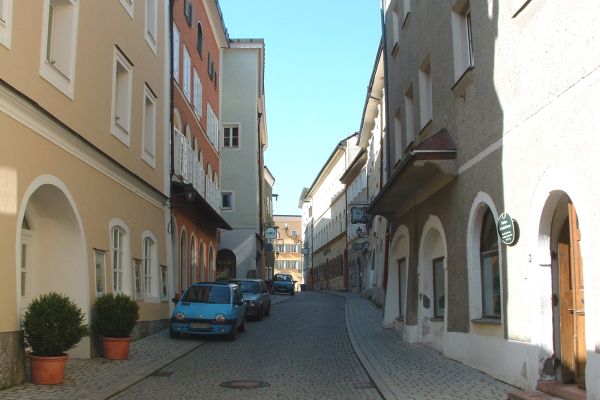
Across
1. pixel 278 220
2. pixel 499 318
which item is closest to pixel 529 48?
pixel 499 318

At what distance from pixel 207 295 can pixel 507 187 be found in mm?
10366

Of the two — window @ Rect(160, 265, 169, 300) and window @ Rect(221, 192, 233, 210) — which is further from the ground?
window @ Rect(221, 192, 233, 210)

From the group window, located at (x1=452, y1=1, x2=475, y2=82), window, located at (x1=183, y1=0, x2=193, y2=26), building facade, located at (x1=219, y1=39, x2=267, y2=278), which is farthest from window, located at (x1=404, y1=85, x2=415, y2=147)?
building facade, located at (x1=219, y1=39, x2=267, y2=278)

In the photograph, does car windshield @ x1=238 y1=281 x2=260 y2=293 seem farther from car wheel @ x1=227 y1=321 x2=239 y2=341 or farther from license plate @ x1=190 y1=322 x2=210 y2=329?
license plate @ x1=190 y1=322 x2=210 y2=329

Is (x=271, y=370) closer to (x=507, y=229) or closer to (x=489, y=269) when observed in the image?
(x=489, y=269)

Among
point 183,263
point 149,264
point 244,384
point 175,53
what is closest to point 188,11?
point 175,53

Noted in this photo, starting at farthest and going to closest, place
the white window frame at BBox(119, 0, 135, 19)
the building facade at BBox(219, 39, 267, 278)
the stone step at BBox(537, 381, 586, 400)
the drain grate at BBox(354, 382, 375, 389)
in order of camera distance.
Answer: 1. the building facade at BBox(219, 39, 267, 278)
2. the white window frame at BBox(119, 0, 135, 19)
3. the drain grate at BBox(354, 382, 375, 389)
4. the stone step at BBox(537, 381, 586, 400)

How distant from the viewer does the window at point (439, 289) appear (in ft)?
47.4

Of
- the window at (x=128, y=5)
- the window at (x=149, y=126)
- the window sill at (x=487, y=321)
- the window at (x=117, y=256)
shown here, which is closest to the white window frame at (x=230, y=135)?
the window at (x=149, y=126)

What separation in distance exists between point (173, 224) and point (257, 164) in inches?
949

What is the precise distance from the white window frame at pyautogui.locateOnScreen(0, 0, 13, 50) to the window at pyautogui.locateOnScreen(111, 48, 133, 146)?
225 inches

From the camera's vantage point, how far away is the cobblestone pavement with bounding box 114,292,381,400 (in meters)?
9.67

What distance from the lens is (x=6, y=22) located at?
30.6 feet

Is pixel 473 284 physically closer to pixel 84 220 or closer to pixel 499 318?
pixel 499 318
